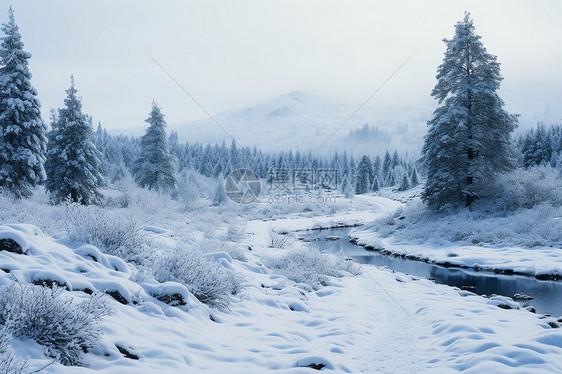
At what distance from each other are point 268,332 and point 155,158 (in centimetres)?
2919

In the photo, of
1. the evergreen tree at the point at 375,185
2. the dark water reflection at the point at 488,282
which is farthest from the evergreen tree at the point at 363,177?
the dark water reflection at the point at 488,282

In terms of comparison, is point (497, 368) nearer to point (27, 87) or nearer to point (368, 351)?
point (368, 351)

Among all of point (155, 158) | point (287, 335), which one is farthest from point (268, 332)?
point (155, 158)

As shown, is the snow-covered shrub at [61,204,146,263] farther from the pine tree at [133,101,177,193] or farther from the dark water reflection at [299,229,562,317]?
the pine tree at [133,101,177,193]

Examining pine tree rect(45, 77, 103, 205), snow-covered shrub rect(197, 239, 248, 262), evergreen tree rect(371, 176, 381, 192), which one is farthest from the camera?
evergreen tree rect(371, 176, 381, 192)

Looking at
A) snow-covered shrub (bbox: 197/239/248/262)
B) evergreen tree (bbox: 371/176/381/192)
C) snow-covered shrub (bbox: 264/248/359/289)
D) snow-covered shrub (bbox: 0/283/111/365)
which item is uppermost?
evergreen tree (bbox: 371/176/381/192)

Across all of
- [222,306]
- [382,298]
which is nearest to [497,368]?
[222,306]

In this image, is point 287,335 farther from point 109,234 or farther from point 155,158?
point 155,158

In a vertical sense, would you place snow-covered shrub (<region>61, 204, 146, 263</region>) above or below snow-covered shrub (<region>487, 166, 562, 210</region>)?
below

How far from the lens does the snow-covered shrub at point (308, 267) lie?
9550mm

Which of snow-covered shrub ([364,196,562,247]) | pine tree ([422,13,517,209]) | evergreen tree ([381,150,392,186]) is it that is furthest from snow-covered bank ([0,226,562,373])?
evergreen tree ([381,150,392,186])

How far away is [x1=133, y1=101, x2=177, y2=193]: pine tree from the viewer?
3141 cm

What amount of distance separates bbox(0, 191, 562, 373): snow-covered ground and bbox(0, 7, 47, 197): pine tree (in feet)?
50.3

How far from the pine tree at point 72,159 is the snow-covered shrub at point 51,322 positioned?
20227 millimetres
